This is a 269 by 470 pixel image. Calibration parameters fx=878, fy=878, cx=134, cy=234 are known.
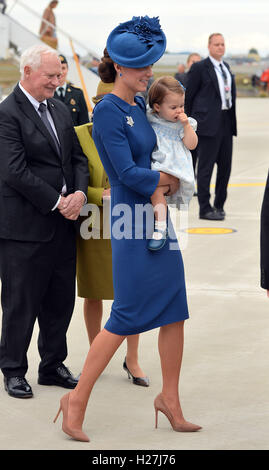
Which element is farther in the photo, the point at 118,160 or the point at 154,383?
the point at 154,383

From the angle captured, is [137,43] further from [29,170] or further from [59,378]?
[59,378]

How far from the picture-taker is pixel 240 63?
95.7 meters

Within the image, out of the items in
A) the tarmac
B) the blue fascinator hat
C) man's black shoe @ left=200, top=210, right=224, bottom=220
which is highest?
the blue fascinator hat

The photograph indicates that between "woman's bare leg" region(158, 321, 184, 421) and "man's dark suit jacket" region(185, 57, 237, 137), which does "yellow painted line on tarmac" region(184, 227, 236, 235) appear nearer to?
"man's dark suit jacket" region(185, 57, 237, 137)

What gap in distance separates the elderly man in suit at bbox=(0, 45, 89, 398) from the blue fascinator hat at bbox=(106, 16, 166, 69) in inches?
27.9

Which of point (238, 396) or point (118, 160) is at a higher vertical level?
point (118, 160)

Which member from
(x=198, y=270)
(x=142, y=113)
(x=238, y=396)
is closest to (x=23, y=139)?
(x=142, y=113)

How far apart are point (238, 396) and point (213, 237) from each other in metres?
5.00

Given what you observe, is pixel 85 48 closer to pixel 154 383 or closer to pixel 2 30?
pixel 2 30

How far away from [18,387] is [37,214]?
38.7 inches

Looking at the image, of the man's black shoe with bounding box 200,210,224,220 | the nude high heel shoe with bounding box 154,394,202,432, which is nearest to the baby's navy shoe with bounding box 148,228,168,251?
the nude high heel shoe with bounding box 154,394,202,432

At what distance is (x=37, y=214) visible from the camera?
Answer: 16.0 feet

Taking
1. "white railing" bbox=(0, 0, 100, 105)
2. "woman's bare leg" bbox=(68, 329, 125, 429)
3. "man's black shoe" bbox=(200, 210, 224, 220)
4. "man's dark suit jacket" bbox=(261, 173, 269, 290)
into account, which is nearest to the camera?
"man's dark suit jacket" bbox=(261, 173, 269, 290)

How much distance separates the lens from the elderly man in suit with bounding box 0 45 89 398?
477 centimetres
